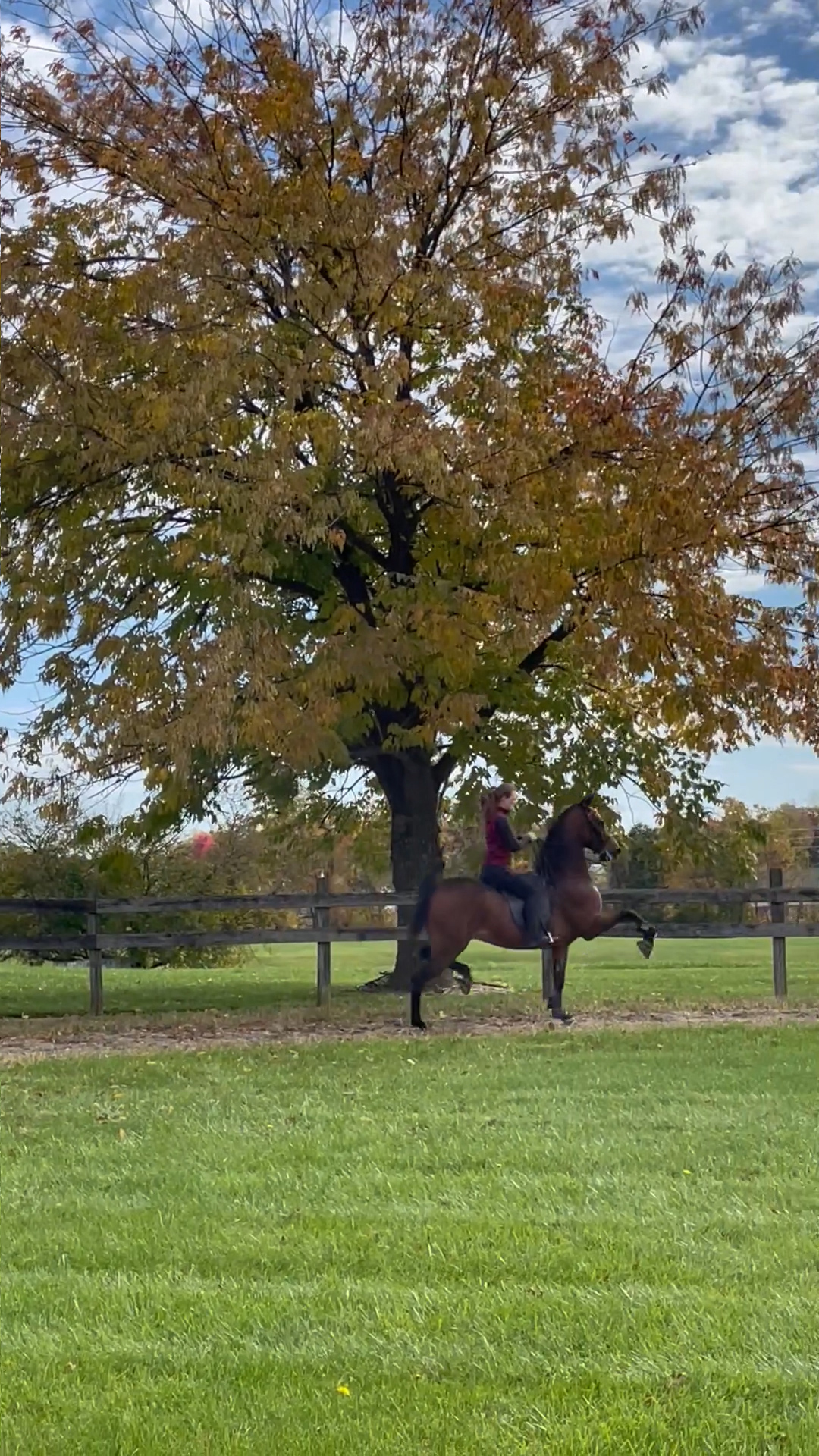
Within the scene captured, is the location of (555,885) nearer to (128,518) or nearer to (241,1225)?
(128,518)

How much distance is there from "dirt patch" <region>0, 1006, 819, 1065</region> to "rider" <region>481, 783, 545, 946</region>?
103 centimetres

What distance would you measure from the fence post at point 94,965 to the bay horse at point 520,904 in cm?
373

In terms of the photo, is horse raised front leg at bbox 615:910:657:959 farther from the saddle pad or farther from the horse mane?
the saddle pad

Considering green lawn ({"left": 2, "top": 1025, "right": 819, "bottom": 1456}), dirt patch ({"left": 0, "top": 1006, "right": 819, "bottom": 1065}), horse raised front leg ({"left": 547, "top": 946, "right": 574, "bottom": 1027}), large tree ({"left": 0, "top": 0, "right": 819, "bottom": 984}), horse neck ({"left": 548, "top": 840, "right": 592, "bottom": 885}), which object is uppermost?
large tree ({"left": 0, "top": 0, "right": 819, "bottom": 984})

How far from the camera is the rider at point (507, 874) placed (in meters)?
14.4

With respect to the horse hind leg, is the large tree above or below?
above

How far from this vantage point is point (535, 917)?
14.6 meters

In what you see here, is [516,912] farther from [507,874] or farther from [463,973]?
[463,973]

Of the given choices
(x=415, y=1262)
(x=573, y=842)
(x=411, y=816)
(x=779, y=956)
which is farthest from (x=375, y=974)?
(x=415, y=1262)

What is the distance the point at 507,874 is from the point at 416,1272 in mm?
9019

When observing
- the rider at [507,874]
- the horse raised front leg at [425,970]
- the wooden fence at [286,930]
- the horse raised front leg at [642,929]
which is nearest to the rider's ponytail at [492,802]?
the rider at [507,874]

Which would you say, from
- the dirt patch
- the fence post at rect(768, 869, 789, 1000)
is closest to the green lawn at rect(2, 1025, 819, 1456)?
the dirt patch

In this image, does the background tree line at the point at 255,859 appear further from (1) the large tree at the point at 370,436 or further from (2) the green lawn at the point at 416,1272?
(2) the green lawn at the point at 416,1272

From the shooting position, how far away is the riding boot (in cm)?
1455
